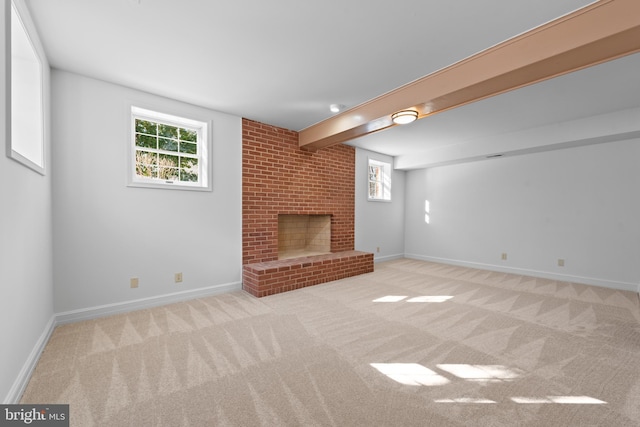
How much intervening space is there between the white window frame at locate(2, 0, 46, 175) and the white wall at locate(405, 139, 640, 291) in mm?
6239

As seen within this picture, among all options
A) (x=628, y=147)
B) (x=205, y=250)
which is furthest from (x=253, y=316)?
(x=628, y=147)

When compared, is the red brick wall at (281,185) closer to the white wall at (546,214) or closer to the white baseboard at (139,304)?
the white baseboard at (139,304)

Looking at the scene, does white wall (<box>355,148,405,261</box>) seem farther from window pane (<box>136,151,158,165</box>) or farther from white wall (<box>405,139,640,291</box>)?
window pane (<box>136,151,158,165</box>)

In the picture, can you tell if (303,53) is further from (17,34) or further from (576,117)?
(576,117)

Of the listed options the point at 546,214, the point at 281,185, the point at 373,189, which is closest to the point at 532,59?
the point at 281,185

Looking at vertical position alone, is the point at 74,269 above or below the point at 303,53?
below

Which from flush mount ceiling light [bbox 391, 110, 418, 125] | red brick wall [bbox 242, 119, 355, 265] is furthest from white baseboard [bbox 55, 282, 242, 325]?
flush mount ceiling light [bbox 391, 110, 418, 125]

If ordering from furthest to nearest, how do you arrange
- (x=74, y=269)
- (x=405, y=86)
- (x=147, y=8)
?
(x=405, y=86) → (x=74, y=269) → (x=147, y=8)

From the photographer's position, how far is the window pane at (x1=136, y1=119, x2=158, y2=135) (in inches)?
124

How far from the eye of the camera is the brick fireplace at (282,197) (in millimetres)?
3848

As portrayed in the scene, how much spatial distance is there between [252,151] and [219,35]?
1.92 meters

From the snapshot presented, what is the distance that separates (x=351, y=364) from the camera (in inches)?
74.7

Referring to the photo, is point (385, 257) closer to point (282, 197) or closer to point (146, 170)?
point (282, 197)

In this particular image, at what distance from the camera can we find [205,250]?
3496 mm
